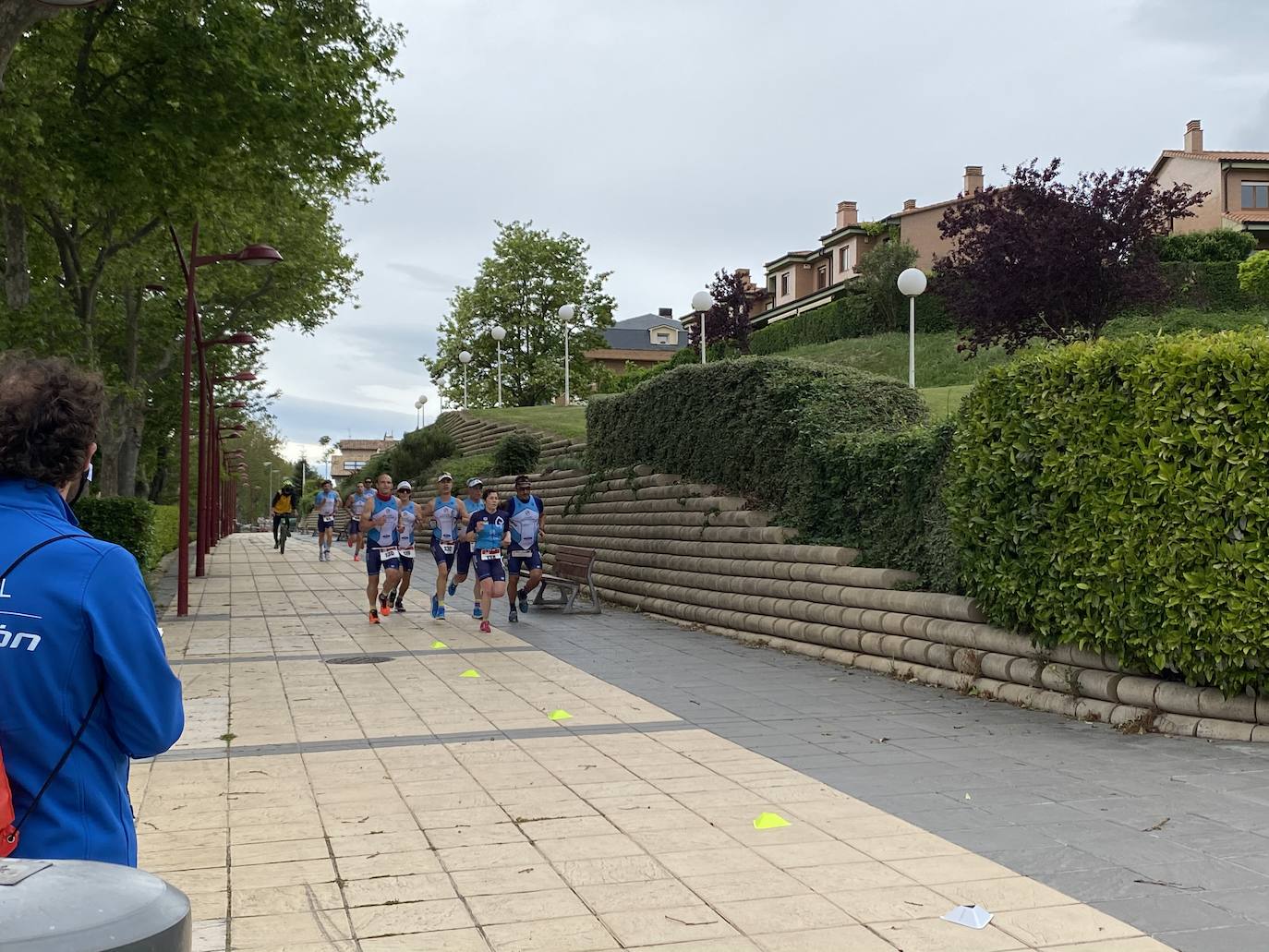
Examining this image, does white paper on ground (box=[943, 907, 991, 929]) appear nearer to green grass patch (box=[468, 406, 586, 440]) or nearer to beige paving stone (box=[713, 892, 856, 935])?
beige paving stone (box=[713, 892, 856, 935])

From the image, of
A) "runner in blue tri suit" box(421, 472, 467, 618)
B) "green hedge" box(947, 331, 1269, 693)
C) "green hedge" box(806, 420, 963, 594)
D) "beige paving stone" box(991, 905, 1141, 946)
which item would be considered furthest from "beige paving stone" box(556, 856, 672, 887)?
"runner in blue tri suit" box(421, 472, 467, 618)

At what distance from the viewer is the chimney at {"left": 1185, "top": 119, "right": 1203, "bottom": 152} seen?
2576 inches

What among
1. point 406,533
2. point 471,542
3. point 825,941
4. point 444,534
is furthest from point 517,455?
point 825,941

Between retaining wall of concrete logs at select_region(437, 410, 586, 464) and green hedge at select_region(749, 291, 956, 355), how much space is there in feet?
44.7

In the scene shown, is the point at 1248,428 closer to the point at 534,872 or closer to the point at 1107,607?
the point at 1107,607

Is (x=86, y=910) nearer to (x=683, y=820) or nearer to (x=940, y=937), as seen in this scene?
(x=940, y=937)

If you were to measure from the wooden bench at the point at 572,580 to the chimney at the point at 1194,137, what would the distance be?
2387 inches

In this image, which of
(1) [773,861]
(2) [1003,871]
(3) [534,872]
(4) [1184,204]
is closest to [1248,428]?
(2) [1003,871]

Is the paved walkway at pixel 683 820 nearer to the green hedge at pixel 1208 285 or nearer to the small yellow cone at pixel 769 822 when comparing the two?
the small yellow cone at pixel 769 822

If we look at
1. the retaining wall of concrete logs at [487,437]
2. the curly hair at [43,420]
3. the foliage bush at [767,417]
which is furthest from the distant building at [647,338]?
the curly hair at [43,420]

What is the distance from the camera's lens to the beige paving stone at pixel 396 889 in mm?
4578

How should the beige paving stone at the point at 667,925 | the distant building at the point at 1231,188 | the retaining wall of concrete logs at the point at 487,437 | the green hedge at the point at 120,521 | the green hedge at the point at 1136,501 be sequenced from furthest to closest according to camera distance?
1. the distant building at the point at 1231,188
2. the retaining wall of concrete logs at the point at 487,437
3. the green hedge at the point at 120,521
4. the green hedge at the point at 1136,501
5. the beige paving stone at the point at 667,925

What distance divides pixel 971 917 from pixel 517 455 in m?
26.0

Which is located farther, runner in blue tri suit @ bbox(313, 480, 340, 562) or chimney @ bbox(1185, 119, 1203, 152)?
chimney @ bbox(1185, 119, 1203, 152)
